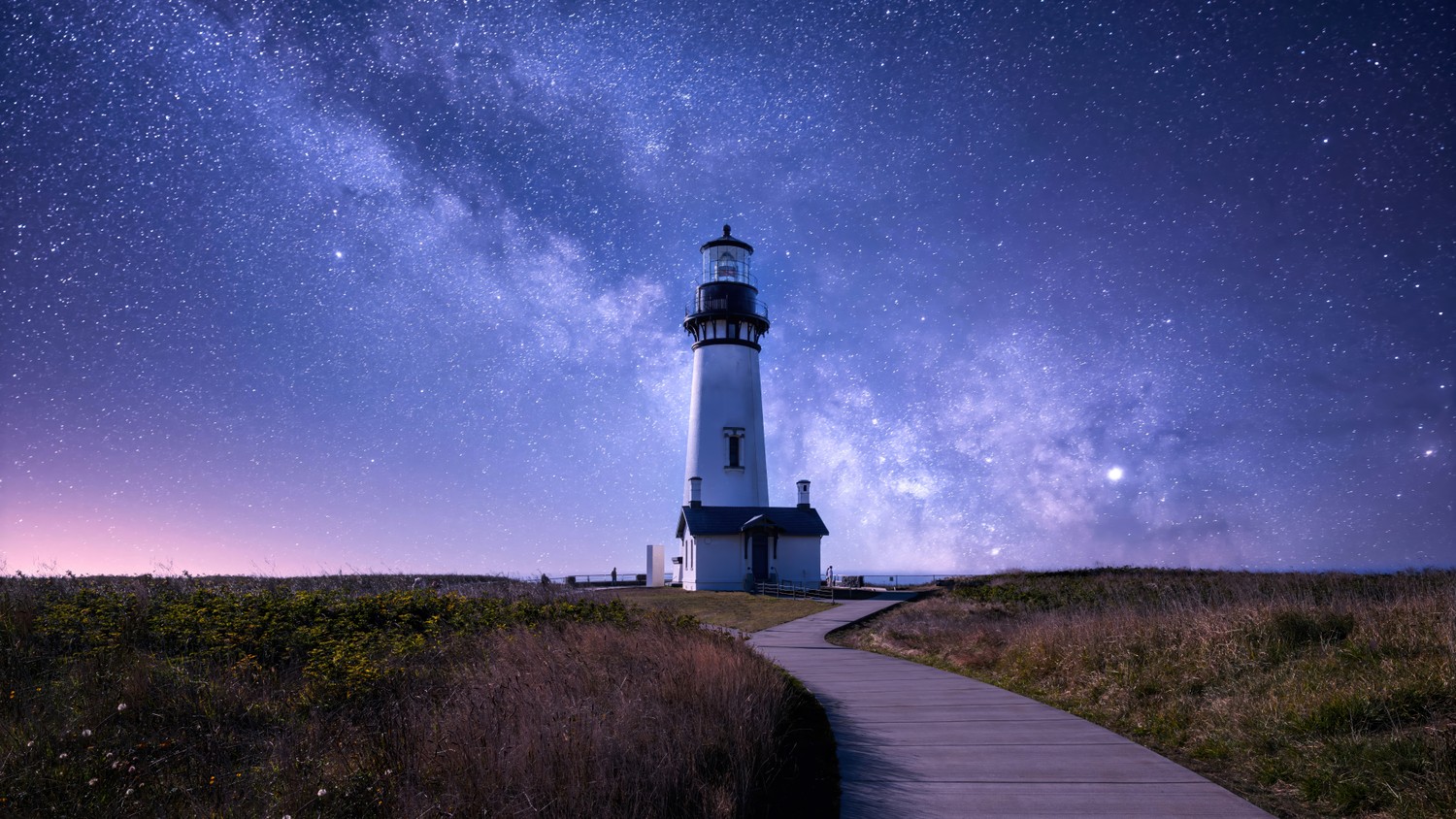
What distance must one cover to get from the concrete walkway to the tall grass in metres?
0.49

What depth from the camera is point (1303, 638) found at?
9.92 metres

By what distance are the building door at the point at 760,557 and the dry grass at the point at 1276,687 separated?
25191mm

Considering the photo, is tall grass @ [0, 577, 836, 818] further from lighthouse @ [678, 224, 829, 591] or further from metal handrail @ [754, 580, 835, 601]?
lighthouse @ [678, 224, 829, 591]

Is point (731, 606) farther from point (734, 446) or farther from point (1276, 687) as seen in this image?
point (1276, 687)

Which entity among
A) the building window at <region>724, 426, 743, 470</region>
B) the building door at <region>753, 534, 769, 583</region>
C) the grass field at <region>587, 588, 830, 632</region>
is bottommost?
the grass field at <region>587, 588, 830, 632</region>

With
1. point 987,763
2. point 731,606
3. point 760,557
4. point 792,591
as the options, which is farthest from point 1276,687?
point 760,557

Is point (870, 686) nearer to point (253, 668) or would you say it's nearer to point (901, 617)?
point (253, 668)

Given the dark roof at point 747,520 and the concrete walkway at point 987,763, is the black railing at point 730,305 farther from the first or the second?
the concrete walkway at point 987,763

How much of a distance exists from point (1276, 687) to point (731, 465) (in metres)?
34.1

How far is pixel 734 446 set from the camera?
42250 millimetres

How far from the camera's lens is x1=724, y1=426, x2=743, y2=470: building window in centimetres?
4200

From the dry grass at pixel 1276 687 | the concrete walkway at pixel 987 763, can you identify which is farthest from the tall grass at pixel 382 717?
the dry grass at pixel 1276 687

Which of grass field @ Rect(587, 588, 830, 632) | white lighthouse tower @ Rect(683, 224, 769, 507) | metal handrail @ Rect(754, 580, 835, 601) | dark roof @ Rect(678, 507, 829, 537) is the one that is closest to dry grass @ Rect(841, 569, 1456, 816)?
grass field @ Rect(587, 588, 830, 632)

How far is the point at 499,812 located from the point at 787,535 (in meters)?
35.9
